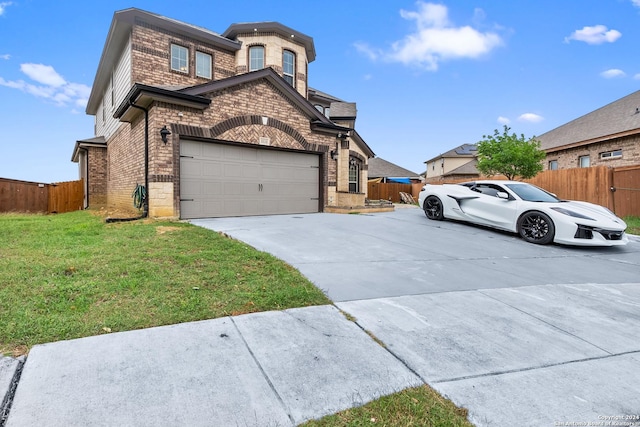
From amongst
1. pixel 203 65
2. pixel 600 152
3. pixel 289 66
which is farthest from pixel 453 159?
pixel 203 65

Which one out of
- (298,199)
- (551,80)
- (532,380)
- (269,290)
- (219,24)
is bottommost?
(532,380)

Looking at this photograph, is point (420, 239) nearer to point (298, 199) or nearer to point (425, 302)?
point (425, 302)

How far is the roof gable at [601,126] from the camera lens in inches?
637

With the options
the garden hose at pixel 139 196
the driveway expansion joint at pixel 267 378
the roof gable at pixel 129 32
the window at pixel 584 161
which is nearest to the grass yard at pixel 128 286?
the driveway expansion joint at pixel 267 378

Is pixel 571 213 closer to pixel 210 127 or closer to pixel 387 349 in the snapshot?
pixel 387 349

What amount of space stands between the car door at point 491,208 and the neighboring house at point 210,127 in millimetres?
5364

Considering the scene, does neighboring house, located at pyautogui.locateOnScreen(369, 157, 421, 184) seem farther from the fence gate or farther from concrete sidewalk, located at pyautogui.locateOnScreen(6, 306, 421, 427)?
concrete sidewalk, located at pyautogui.locateOnScreen(6, 306, 421, 427)

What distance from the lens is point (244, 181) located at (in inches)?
414

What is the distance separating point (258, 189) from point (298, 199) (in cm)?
166

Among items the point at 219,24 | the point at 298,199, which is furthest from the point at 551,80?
the point at 219,24

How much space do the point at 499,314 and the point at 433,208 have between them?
283 inches

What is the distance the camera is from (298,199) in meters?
11.8

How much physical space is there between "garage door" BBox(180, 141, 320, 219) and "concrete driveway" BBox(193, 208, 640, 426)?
3350mm

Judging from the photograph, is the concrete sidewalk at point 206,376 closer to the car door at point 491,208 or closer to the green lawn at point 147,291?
the green lawn at point 147,291
